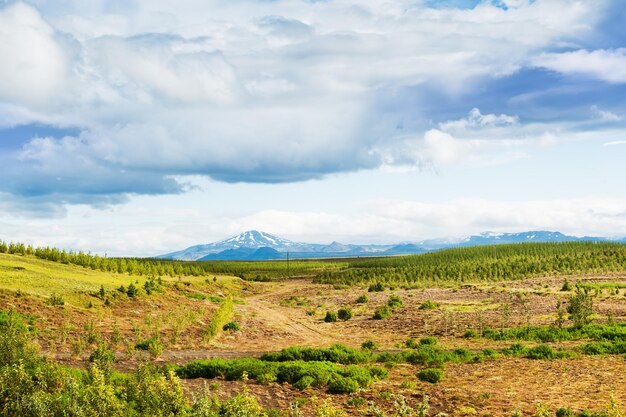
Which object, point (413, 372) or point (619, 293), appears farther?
point (619, 293)

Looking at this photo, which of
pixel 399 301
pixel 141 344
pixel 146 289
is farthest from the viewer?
pixel 399 301

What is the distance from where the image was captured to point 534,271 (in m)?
100

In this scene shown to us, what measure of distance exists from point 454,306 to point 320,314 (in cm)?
1324

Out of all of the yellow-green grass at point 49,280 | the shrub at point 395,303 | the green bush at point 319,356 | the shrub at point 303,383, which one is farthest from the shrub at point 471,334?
the yellow-green grass at point 49,280

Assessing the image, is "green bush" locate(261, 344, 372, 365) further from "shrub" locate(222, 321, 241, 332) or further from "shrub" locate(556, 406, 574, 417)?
"shrub" locate(556, 406, 574, 417)

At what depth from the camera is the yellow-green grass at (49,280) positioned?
36.8m

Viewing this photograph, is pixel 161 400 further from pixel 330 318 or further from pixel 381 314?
pixel 381 314

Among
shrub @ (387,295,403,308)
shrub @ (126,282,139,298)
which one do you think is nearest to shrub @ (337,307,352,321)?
shrub @ (387,295,403,308)

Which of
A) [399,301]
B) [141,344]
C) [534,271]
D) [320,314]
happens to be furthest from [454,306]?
[534,271]

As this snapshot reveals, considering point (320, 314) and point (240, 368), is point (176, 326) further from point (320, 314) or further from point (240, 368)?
point (320, 314)

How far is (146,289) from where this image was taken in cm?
4719

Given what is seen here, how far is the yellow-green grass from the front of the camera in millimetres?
36781

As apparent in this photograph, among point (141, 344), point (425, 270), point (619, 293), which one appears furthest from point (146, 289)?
point (425, 270)

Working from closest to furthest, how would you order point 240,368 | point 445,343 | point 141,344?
1. point 240,368
2. point 141,344
3. point 445,343
